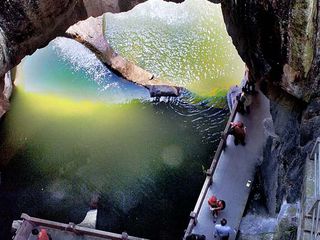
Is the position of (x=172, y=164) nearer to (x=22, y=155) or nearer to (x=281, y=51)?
(x=22, y=155)

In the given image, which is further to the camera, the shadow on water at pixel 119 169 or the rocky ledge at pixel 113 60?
the rocky ledge at pixel 113 60

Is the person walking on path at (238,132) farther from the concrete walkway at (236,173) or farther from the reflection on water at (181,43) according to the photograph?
the reflection on water at (181,43)

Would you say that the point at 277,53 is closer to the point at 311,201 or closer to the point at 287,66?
the point at 287,66

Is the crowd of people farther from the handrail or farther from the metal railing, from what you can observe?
the metal railing

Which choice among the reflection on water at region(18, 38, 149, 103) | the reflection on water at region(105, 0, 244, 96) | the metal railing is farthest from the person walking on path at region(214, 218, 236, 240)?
the reflection on water at region(18, 38, 149, 103)

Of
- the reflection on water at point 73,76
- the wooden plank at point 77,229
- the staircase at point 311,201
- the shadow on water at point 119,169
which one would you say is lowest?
the shadow on water at point 119,169

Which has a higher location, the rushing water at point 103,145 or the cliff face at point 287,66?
the cliff face at point 287,66

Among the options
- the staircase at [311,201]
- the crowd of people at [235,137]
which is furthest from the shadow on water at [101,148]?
the staircase at [311,201]

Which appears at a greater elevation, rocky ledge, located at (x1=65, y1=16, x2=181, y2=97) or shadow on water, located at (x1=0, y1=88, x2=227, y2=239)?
rocky ledge, located at (x1=65, y1=16, x2=181, y2=97)
